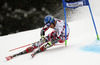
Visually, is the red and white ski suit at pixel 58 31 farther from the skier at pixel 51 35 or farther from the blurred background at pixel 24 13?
the blurred background at pixel 24 13

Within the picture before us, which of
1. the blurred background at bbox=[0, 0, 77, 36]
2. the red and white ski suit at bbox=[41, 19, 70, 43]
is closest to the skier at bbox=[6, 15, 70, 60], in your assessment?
the red and white ski suit at bbox=[41, 19, 70, 43]

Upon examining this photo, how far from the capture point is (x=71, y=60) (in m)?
3.02

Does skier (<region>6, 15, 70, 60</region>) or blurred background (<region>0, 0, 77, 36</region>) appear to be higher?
blurred background (<region>0, 0, 77, 36</region>)

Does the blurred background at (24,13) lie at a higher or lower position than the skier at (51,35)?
higher

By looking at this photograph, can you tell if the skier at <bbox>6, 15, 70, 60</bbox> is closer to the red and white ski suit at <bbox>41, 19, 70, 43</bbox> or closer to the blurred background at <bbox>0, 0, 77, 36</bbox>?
the red and white ski suit at <bbox>41, 19, 70, 43</bbox>

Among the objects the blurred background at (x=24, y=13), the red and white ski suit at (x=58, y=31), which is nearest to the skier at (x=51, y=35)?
the red and white ski suit at (x=58, y=31)

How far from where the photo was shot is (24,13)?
1800cm

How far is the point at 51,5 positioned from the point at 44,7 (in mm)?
1056

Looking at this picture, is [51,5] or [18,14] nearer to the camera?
[18,14]

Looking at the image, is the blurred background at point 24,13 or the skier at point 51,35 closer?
the skier at point 51,35

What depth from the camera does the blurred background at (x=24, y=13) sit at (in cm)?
1532

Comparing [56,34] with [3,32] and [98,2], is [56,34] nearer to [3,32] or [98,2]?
[3,32]

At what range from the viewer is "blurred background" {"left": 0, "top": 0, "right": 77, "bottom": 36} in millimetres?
15320

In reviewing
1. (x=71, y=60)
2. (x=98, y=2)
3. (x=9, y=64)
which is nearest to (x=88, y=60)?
(x=71, y=60)
